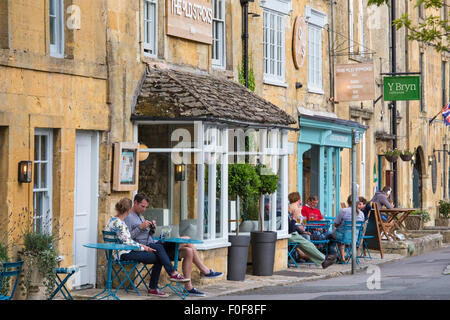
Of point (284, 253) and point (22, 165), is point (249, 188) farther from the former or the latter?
point (22, 165)

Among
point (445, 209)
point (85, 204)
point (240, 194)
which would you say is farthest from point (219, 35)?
point (445, 209)

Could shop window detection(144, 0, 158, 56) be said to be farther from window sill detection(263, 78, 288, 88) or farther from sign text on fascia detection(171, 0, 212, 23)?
window sill detection(263, 78, 288, 88)

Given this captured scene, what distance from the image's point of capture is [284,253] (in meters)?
19.0

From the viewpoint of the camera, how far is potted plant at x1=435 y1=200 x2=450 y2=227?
3538 centimetres

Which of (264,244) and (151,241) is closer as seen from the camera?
(151,241)

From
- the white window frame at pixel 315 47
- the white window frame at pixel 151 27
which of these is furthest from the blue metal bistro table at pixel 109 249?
the white window frame at pixel 315 47

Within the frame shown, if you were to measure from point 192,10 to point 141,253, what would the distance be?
18.0ft

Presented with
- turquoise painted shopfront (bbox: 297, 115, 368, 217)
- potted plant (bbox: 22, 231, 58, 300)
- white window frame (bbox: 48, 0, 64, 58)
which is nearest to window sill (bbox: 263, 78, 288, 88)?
turquoise painted shopfront (bbox: 297, 115, 368, 217)

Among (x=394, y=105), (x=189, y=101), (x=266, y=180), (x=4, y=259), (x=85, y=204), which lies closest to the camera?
(x=4, y=259)

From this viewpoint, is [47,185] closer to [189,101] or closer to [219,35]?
[189,101]

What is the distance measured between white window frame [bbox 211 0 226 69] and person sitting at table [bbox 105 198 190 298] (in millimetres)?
5810

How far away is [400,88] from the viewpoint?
27.8 metres

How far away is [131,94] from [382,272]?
632 cm

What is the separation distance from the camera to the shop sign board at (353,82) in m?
24.6
